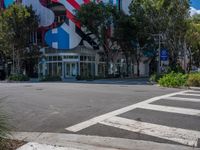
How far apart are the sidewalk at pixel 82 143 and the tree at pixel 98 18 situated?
132ft

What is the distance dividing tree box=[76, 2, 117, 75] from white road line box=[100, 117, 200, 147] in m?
38.6

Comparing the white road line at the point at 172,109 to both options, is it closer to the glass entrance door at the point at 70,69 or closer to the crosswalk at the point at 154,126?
the crosswalk at the point at 154,126

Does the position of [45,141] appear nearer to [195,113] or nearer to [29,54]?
[195,113]

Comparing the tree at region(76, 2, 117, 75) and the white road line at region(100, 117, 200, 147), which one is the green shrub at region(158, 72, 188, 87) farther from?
the tree at region(76, 2, 117, 75)

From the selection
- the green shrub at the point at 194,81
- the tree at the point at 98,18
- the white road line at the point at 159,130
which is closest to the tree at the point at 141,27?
the tree at the point at 98,18

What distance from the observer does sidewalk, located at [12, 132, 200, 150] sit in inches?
288

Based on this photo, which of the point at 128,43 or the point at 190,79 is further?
the point at 128,43

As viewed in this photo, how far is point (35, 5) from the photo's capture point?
5488 centimetres

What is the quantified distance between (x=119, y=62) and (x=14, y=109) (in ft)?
160

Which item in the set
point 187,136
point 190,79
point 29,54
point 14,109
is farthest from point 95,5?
point 187,136

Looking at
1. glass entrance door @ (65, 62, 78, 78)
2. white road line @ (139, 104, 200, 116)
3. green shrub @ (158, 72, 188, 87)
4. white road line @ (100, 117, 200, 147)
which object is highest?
glass entrance door @ (65, 62, 78, 78)

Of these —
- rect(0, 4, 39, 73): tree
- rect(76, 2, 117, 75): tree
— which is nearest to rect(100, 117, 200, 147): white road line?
rect(76, 2, 117, 75): tree

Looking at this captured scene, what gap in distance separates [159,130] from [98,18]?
4027 centimetres

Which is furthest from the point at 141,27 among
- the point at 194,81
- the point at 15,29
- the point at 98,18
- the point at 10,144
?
the point at 10,144
